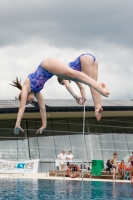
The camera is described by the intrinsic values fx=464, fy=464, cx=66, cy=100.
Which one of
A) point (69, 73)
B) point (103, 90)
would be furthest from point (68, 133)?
point (103, 90)

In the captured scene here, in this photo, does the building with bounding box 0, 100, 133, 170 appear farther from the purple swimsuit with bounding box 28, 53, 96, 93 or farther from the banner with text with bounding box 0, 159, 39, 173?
the purple swimsuit with bounding box 28, 53, 96, 93

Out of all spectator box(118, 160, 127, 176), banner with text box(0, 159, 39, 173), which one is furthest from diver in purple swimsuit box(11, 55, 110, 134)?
banner with text box(0, 159, 39, 173)

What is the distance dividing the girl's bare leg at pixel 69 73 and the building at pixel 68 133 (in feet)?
86.3

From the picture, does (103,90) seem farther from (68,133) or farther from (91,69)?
(68,133)

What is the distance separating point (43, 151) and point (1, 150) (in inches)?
131

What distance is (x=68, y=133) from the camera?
3862 cm

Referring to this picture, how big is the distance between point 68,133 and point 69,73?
3175cm

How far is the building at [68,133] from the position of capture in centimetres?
3594

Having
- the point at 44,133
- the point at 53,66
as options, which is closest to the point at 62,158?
the point at 44,133

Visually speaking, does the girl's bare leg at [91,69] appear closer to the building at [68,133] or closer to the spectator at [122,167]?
the spectator at [122,167]

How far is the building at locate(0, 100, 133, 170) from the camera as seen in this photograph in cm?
3594

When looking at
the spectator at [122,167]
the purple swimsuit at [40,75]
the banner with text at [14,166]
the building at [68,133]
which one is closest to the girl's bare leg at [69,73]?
the purple swimsuit at [40,75]

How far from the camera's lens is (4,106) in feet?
110

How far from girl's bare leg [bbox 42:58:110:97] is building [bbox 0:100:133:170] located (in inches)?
1035
